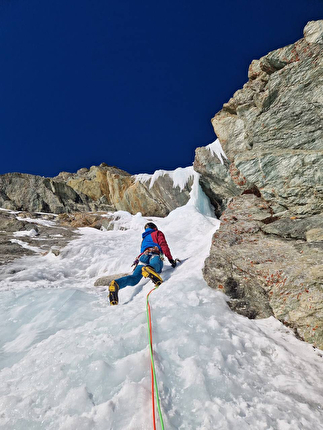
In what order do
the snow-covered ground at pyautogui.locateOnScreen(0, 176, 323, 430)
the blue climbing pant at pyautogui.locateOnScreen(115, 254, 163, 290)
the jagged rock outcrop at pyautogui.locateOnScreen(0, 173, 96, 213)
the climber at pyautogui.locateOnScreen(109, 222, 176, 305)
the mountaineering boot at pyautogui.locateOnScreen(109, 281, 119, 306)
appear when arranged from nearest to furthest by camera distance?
the snow-covered ground at pyautogui.locateOnScreen(0, 176, 323, 430) < the mountaineering boot at pyautogui.locateOnScreen(109, 281, 119, 306) < the climber at pyautogui.locateOnScreen(109, 222, 176, 305) < the blue climbing pant at pyautogui.locateOnScreen(115, 254, 163, 290) < the jagged rock outcrop at pyautogui.locateOnScreen(0, 173, 96, 213)

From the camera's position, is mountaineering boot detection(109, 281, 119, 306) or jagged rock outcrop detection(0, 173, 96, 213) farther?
jagged rock outcrop detection(0, 173, 96, 213)

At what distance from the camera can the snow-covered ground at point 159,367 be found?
177cm

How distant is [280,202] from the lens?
4914mm

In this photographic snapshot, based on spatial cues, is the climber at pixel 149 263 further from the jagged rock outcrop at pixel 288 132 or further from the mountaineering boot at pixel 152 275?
the jagged rock outcrop at pixel 288 132

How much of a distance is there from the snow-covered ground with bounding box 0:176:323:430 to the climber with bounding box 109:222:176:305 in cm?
38

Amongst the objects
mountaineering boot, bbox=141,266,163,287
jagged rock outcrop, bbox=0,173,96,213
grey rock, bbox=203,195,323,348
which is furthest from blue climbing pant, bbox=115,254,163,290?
jagged rock outcrop, bbox=0,173,96,213

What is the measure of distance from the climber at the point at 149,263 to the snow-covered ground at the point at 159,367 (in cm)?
38

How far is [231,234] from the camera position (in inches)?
183

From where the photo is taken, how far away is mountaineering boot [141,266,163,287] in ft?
14.6

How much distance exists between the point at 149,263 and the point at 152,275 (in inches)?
27.9

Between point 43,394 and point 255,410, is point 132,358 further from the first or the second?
point 255,410

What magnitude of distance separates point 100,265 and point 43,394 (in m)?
5.61

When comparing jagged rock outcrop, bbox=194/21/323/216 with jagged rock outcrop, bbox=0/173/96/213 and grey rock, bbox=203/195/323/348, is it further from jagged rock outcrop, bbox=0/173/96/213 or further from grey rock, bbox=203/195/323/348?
jagged rock outcrop, bbox=0/173/96/213

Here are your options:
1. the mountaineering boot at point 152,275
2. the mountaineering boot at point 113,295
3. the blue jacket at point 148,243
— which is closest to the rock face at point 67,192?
the blue jacket at point 148,243
